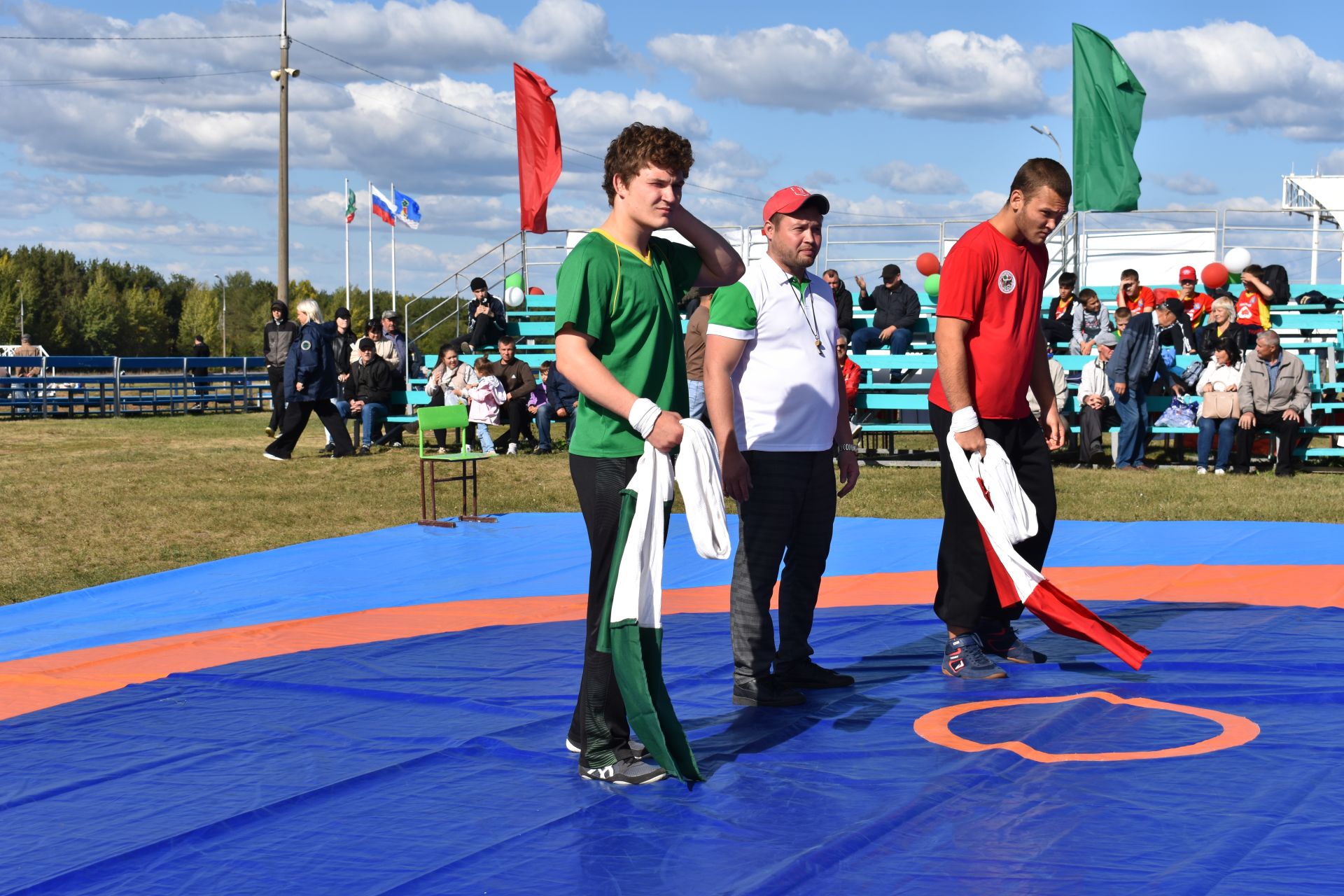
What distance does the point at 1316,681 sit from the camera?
4.54m

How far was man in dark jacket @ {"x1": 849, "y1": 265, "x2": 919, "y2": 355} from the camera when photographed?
51.5 feet

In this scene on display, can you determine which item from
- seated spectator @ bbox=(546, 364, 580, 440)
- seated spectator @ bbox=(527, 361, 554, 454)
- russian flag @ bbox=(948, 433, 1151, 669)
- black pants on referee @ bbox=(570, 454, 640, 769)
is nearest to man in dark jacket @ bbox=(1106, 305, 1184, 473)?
seated spectator @ bbox=(546, 364, 580, 440)

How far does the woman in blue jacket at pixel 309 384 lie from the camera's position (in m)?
14.9

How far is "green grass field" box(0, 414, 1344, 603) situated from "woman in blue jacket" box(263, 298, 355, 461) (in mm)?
320

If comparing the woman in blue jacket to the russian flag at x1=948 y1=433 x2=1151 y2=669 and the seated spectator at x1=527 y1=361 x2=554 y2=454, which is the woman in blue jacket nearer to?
the seated spectator at x1=527 y1=361 x2=554 y2=454

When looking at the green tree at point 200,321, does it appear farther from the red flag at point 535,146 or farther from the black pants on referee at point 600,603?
the black pants on referee at point 600,603

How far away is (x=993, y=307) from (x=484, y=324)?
44.5 feet

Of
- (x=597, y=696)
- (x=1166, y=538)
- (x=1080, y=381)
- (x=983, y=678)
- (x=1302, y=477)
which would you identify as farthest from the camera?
(x=1080, y=381)

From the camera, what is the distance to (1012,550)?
480 cm

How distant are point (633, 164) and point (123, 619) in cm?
408

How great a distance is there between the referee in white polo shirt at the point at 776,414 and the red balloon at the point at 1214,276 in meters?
13.4

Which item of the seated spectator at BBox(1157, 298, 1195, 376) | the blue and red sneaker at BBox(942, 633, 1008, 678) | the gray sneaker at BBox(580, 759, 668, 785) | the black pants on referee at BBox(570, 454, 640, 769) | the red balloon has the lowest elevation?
the gray sneaker at BBox(580, 759, 668, 785)

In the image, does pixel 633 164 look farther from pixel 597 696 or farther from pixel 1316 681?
pixel 1316 681

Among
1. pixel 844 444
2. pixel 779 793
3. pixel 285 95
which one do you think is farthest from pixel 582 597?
pixel 285 95
